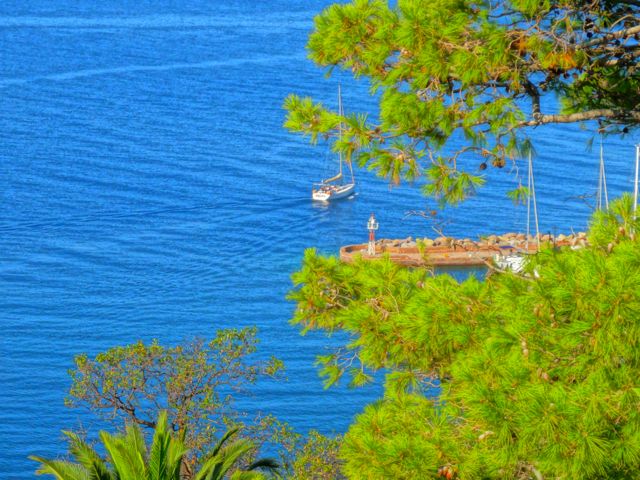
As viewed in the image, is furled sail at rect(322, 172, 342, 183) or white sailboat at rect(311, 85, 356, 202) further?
furled sail at rect(322, 172, 342, 183)

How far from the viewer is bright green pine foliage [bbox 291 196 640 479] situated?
737cm

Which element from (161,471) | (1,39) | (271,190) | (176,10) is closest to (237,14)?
(176,10)

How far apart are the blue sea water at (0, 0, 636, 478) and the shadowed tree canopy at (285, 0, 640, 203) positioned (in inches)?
826

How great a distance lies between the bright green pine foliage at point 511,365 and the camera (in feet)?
24.2

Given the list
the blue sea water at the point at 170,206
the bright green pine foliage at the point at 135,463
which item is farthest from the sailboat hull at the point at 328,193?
the bright green pine foliage at the point at 135,463

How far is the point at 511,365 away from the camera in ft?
25.6

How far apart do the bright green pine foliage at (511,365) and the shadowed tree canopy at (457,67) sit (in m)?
1.03

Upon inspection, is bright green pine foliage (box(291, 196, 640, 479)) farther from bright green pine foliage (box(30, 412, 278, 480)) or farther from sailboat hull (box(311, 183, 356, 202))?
sailboat hull (box(311, 183, 356, 202))

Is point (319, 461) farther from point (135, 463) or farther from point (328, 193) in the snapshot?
point (328, 193)

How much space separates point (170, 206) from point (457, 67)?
157 ft

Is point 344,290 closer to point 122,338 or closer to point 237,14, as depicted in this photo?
point 122,338

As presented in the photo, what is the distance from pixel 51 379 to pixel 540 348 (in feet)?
108

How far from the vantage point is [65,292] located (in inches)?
1854

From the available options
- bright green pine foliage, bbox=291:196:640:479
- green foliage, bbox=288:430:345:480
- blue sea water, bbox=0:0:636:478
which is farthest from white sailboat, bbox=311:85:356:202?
bright green pine foliage, bbox=291:196:640:479
